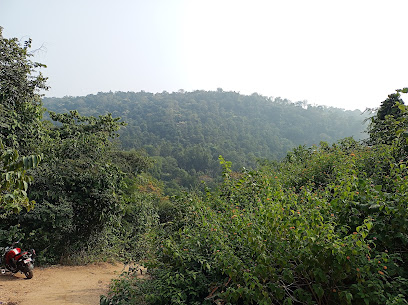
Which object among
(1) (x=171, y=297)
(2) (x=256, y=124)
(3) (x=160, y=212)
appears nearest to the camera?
(1) (x=171, y=297)

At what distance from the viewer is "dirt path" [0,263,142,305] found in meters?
5.34

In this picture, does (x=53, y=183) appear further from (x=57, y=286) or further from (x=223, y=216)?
(x=223, y=216)

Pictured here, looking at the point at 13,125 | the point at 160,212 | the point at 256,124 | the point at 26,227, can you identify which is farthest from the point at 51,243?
the point at 256,124

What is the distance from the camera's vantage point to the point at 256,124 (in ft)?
249

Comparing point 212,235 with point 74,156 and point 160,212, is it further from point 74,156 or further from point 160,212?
point 160,212

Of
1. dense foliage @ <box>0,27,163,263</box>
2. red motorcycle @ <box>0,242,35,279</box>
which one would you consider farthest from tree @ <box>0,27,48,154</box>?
red motorcycle @ <box>0,242,35,279</box>

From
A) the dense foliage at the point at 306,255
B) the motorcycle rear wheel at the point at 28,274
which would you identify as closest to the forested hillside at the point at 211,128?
the motorcycle rear wheel at the point at 28,274

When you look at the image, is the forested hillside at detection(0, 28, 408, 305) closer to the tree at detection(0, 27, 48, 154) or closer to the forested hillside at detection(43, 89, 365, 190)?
the tree at detection(0, 27, 48, 154)

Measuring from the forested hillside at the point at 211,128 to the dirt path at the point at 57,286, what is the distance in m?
33.1

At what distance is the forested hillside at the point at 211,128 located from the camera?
173ft

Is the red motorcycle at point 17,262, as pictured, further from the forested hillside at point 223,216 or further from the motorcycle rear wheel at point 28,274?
the forested hillside at point 223,216

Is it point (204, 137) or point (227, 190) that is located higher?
point (227, 190)

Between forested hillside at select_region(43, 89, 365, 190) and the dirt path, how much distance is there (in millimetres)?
33065

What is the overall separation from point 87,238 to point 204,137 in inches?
2218
